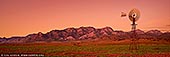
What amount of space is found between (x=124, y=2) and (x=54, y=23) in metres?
2.19

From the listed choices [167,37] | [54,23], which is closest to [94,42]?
[54,23]

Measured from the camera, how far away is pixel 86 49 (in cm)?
1238

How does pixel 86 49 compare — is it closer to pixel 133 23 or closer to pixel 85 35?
pixel 85 35

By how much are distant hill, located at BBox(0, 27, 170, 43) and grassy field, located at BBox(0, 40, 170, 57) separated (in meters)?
0.15

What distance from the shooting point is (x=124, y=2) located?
12609 millimetres

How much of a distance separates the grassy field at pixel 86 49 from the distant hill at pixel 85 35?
0.49 feet

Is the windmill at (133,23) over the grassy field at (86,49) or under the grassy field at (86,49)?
over

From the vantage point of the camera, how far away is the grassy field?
12164 millimetres

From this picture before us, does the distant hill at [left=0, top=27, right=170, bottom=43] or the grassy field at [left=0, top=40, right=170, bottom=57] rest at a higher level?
the distant hill at [left=0, top=27, right=170, bottom=43]

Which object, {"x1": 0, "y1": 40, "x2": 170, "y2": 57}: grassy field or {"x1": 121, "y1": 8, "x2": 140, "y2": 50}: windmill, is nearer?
{"x1": 0, "y1": 40, "x2": 170, "y2": 57}: grassy field

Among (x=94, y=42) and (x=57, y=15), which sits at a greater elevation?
(x=57, y=15)

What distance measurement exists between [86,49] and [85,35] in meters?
0.46

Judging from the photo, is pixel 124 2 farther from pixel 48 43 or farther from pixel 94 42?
pixel 48 43

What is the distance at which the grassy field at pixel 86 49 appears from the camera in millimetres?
12164
